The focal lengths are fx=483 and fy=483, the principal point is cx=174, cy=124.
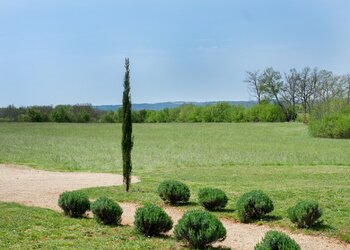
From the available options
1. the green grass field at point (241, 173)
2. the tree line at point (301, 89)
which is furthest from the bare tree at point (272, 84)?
the green grass field at point (241, 173)

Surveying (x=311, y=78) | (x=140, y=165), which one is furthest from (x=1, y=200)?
(x=311, y=78)

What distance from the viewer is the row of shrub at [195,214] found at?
923cm

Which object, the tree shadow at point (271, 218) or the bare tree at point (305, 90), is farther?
the bare tree at point (305, 90)

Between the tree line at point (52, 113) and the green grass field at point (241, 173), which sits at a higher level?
the tree line at point (52, 113)

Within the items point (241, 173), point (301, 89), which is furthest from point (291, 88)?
point (241, 173)

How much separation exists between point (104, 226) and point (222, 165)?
1761 centimetres

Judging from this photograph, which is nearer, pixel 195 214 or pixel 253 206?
pixel 195 214

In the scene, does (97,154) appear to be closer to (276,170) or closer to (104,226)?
(276,170)

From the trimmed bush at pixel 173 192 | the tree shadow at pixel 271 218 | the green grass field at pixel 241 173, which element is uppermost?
the trimmed bush at pixel 173 192

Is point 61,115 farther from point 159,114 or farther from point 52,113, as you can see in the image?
point 159,114

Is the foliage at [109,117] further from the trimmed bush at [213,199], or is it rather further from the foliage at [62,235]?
the foliage at [62,235]

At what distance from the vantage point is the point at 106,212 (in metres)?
11.6

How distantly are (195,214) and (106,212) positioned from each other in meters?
2.99

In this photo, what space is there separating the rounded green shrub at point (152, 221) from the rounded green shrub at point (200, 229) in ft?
3.38
